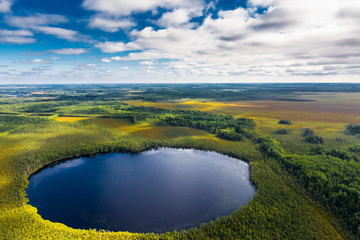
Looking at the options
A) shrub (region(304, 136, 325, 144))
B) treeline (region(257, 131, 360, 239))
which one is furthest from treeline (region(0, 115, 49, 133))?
shrub (region(304, 136, 325, 144))

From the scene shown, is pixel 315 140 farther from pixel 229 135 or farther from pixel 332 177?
pixel 332 177

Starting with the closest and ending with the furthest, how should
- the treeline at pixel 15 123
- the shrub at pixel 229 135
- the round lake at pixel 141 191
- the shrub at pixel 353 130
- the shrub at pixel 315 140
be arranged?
the round lake at pixel 141 191, the shrub at pixel 315 140, the shrub at pixel 229 135, the shrub at pixel 353 130, the treeline at pixel 15 123

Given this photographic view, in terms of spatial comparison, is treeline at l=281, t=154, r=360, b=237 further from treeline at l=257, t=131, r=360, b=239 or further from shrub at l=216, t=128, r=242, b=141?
shrub at l=216, t=128, r=242, b=141

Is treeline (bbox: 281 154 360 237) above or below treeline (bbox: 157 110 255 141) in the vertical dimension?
below

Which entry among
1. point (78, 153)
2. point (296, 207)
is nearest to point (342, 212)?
point (296, 207)

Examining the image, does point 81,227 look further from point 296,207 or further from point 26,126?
point 26,126

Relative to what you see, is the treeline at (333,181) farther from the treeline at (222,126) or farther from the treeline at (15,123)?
the treeline at (15,123)

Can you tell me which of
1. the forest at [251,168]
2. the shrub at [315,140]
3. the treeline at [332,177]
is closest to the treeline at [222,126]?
the forest at [251,168]

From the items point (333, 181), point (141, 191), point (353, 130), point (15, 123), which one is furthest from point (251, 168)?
point (15, 123)
